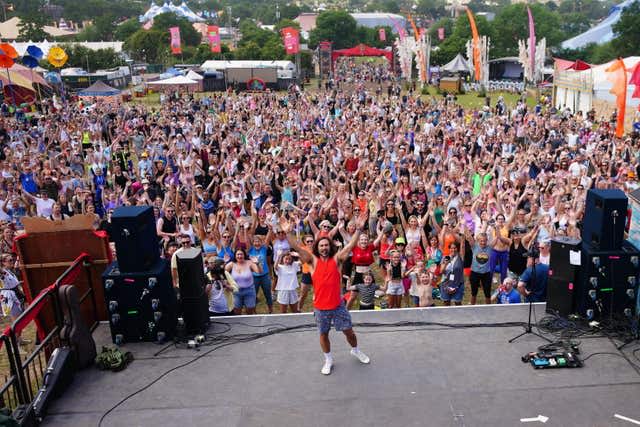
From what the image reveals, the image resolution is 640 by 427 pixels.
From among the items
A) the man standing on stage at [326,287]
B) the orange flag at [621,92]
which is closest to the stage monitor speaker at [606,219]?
the man standing on stage at [326,287]

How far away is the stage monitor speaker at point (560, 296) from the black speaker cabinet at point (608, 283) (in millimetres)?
86

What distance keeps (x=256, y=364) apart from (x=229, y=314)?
1.71 metres

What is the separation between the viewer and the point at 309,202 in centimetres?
1041

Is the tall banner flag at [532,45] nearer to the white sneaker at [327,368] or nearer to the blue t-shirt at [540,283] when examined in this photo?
the blue t-shirt at [540,283]

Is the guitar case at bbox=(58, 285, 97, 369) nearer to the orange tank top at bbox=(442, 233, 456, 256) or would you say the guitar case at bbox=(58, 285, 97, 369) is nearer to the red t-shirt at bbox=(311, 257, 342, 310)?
the red t-shirt at bbox=(311, 257, 342, 310)

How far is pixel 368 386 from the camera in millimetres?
5406

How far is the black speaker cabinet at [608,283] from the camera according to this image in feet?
20.3

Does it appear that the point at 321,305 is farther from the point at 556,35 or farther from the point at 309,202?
the point at 556,35

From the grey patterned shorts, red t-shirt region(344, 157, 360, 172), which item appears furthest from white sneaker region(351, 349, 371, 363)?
red t-shirt region(344, 157, 360, 172)

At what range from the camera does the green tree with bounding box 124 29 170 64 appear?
72.2 metres

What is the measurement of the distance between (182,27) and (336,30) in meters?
25.4

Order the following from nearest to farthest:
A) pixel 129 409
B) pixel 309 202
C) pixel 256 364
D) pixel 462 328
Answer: pixel 129 409
pixel 256 364
pixel 462 328
pixel 309 202

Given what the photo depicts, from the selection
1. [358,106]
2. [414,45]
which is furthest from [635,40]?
[358,106]

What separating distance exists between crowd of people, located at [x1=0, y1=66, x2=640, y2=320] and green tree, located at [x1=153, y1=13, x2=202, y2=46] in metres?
74.3
